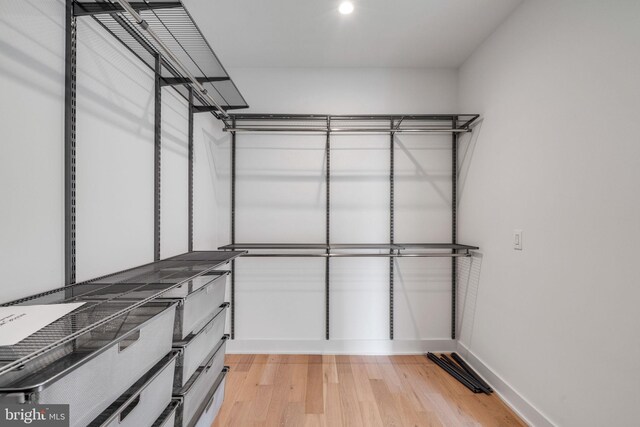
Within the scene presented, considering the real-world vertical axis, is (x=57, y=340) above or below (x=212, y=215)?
below

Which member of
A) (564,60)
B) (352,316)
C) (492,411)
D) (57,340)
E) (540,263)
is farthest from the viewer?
(352,316)

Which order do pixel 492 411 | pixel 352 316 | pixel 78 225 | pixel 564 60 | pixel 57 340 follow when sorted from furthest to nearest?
pixel 352 316 → pixel 492 411 → pixel 564 60 → pixel 78 225 → pixel 57 340

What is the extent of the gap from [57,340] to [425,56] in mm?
2523

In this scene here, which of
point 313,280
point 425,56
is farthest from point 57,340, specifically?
point 425,56

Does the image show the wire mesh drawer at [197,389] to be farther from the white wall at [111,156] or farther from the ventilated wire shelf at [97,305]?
the white wall at [111,156]

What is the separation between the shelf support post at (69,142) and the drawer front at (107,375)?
1.37ft

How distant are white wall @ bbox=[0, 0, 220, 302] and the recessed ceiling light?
3.63 feet

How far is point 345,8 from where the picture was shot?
163cm

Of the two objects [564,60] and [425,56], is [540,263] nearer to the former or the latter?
[564,60]

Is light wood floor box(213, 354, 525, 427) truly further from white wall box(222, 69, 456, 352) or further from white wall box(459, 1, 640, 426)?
white wall box(459, 1, 640, 426)

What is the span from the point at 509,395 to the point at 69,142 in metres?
2.50

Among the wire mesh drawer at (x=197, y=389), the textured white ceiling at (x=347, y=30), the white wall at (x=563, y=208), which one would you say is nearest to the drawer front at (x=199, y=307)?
the wire mesh drawer at (x=197, y=389)

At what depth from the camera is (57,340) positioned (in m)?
0.59

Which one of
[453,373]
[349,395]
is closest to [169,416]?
[349,395]
